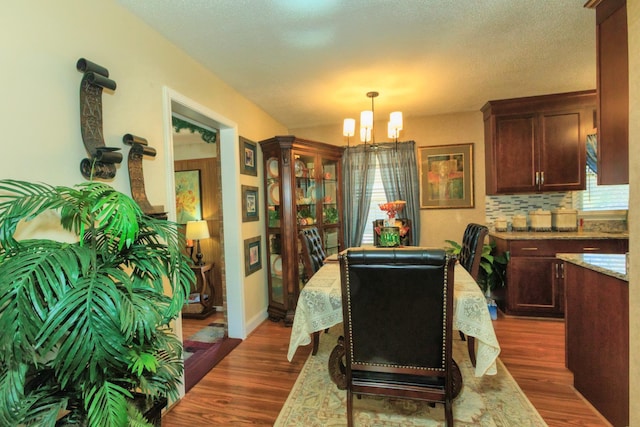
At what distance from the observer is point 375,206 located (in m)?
4.32

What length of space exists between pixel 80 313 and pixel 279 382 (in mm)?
1800

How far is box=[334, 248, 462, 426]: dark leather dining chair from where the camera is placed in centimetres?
142

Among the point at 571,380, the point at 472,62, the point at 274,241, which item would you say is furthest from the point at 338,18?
the point at 571,380

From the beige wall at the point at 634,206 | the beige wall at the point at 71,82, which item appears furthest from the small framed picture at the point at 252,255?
the beige wall at the point at 634,206

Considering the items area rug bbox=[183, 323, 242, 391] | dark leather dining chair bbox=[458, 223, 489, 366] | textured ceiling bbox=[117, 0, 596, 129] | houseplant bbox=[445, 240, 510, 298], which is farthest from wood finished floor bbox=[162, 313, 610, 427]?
textured ceiling bbox=[117, 0, 596, 129]

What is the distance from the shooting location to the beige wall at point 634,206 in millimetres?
1391

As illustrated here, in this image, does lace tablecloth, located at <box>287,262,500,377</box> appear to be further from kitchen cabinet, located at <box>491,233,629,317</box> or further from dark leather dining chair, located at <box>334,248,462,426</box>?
kitchen cabinet, located at <box>491,233,629,317</box>

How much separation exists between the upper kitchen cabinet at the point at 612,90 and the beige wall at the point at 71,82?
9.10 feet

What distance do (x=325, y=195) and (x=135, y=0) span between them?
276cm

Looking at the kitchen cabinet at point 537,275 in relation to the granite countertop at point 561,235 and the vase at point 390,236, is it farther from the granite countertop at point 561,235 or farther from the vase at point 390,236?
the vase at point 390,236

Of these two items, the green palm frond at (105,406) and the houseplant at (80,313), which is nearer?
the houseplant at (80,313)

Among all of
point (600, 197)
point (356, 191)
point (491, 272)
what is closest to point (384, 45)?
point (356, 191)

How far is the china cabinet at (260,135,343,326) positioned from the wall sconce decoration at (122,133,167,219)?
176 cm

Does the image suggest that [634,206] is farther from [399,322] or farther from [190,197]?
[190,197]
